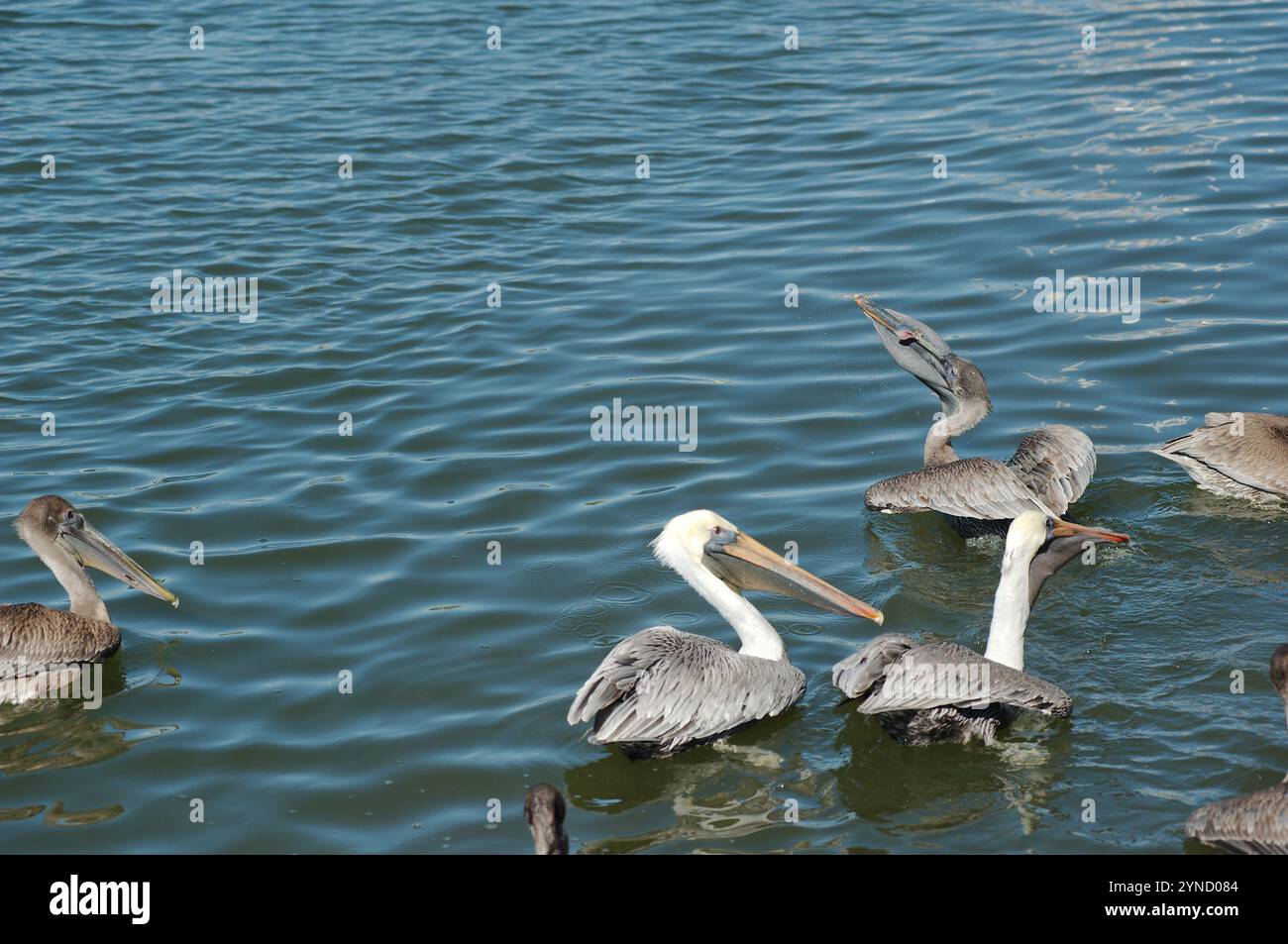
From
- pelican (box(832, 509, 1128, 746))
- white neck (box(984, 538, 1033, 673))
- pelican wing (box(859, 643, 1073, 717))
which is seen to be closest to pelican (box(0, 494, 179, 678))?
pelican (box(832, 509, 1128, 746))

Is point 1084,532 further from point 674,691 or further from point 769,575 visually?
point 674,691

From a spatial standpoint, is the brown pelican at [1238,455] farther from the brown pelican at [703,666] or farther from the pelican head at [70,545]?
the pelican head at [70,545]

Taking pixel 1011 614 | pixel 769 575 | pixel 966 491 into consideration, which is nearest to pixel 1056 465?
pixel 966 491

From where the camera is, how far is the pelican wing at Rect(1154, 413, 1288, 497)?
734cm

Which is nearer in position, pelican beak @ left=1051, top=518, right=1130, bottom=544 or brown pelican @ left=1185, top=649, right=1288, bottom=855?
brown pelican @ left=1185, top=649, right=1288, bottom=855

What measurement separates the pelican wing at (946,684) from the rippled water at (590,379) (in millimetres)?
301

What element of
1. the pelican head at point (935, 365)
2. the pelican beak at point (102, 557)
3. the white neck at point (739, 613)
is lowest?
the white neck at point (739, 613)

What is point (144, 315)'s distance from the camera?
34.1ft

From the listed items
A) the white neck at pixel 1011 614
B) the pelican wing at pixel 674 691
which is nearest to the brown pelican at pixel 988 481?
the white neck at pixel 1011 614

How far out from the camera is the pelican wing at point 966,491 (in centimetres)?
725

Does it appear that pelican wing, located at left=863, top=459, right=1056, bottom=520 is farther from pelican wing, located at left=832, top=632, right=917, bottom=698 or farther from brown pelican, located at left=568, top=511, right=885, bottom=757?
pelican wing, located at left=832, top=632, right=917, bottom=698

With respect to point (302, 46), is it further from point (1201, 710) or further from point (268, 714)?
point (1201, 710)

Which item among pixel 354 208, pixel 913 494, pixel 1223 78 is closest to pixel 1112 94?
pixel 1223 78

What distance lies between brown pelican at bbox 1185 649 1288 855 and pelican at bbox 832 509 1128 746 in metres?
0.78
